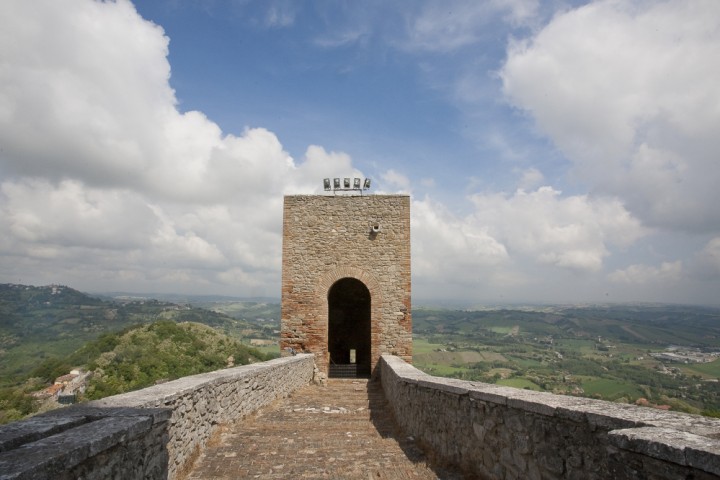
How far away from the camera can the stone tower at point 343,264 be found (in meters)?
12.6

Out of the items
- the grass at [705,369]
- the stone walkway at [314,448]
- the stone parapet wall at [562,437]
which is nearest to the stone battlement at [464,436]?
the stone parapet wall at [562,437]

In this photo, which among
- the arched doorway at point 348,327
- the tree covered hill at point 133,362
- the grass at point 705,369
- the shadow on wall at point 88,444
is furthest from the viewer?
the grass at point 705,369

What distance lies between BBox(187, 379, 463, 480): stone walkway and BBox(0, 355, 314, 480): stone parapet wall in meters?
0.37

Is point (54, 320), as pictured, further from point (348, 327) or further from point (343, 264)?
point (343, 264)

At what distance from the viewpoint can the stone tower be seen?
12562 millimetres

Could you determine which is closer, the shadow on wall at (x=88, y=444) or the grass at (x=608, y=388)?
the shadow on wall at (x=88, y=444)

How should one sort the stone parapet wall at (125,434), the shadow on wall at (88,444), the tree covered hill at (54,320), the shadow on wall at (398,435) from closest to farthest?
the shadow on wall at (88,444) → the stone parapet wall at (125,434) → the shadow on wall at (398,435) → the tree covered hill at (54,320)

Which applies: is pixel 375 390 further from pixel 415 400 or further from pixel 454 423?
pixel 454 423

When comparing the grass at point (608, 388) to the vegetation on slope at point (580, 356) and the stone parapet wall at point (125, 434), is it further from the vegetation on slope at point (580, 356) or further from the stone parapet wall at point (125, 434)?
the stone parapet wall at point (125, 434)

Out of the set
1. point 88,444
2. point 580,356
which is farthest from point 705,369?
point 88,444

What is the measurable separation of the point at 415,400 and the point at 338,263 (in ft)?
23.1

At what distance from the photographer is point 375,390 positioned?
1086 centimetres

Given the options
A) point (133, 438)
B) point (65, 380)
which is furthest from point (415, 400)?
point (65, 380)

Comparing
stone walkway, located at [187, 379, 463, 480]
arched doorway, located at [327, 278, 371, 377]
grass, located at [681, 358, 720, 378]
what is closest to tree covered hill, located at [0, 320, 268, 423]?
arched doorway, located at [327, 278, 371, 377]
